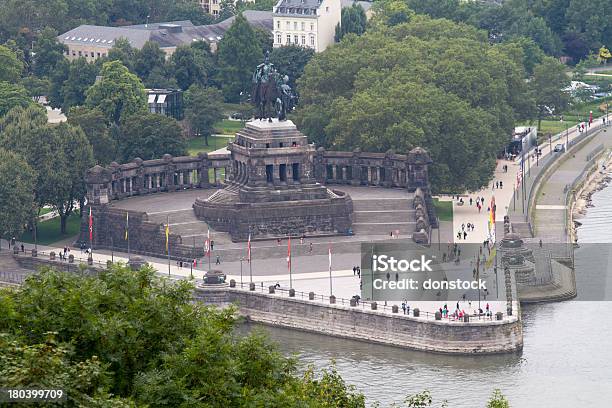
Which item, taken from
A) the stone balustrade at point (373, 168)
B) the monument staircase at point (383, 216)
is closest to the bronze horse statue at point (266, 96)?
the monument staircase at point (383, 216)

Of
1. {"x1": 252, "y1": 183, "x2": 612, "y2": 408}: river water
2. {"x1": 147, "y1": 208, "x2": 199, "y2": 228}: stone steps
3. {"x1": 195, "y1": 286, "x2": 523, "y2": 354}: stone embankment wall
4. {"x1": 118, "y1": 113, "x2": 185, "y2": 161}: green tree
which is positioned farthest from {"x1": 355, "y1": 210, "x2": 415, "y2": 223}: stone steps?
{"x1": 118, "y1": 113, "x2": 185, "y2": 161}: green tree

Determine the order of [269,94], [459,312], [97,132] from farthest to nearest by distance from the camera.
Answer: [97,132] < [269,94] < [459,312]

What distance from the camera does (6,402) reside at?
272ft

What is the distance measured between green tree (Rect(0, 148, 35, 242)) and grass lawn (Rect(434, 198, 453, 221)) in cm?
3543

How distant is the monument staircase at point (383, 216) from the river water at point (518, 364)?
63.9 ft

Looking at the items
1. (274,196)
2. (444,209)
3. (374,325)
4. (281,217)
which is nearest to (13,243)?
(274,196)

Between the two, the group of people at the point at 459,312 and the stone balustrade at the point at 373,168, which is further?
the stone balustrade at the point at 373,168

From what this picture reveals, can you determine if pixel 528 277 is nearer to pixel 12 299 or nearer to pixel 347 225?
pixel 347 225

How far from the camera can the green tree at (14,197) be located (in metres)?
170

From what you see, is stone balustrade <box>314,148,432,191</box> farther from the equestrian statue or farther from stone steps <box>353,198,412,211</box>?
the equestrian statue

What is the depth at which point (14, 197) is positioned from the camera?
17000cm

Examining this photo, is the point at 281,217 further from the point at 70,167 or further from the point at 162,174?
the point at 70,167

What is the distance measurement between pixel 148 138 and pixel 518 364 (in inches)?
2463

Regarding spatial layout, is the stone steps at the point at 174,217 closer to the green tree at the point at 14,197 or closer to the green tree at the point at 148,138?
the green tree at the point at 14,197
